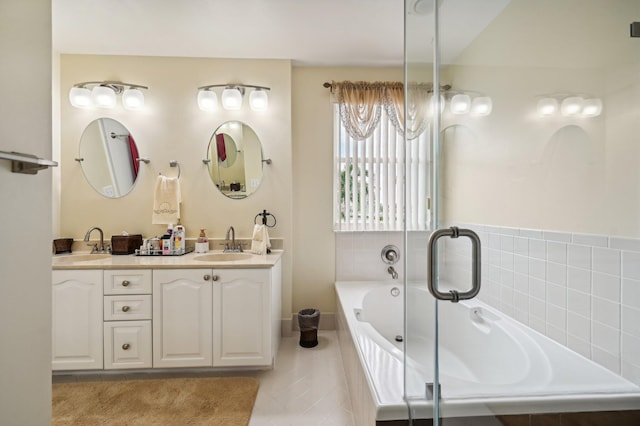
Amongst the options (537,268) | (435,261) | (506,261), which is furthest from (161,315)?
(537,268)

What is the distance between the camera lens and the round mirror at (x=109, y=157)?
272 cm

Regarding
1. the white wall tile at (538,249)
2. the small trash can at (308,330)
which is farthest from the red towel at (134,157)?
the white wall tile at (538,249)

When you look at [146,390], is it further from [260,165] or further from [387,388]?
[260,165]

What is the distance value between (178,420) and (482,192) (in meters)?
2.10

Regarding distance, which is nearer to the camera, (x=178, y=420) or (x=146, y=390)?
(x=178, y=420)

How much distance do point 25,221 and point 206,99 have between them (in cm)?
A: 209

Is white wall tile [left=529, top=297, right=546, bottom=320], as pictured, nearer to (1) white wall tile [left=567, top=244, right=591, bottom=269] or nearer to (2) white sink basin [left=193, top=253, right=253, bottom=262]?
(1) white wall tile [left=567, top=244, right=591, bottom=269]

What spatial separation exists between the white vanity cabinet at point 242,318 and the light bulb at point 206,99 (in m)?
1.50

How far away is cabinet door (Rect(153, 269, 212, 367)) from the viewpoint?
2121mm

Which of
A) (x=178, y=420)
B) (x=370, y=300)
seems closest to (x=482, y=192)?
(x=370, y=300)

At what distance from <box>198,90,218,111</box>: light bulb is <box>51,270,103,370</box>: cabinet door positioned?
1.58 m

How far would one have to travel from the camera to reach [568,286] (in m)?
1.29

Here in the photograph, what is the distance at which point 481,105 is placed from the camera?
5.12ft

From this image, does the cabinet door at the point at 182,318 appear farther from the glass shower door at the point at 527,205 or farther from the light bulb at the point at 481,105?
the light bulb at the point at 481,105
